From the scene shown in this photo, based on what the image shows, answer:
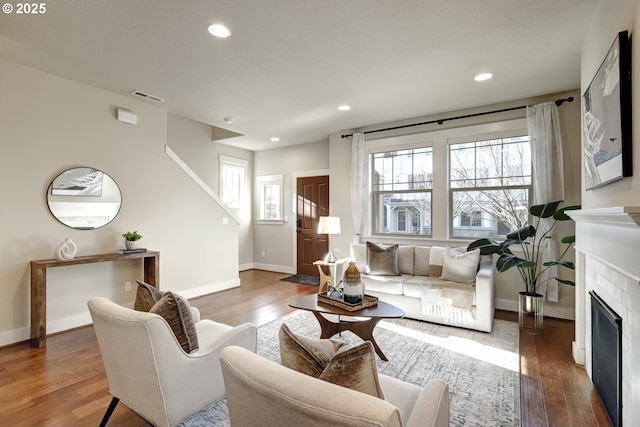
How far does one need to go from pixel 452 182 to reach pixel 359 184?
142cm

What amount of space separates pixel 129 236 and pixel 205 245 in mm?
1303

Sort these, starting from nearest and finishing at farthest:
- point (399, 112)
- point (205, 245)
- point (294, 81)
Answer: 1. point (294, 81)
2. point (399, 112)
3. point (205, 245)

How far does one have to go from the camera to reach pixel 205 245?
5051 millimetres

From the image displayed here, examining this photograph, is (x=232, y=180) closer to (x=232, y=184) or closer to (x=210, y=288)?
(x=232, y=184)

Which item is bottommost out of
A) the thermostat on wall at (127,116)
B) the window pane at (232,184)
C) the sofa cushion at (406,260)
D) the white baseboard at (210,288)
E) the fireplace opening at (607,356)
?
the white baseboard at (210,288)

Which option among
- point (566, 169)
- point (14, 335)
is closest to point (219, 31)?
point (14, 335)

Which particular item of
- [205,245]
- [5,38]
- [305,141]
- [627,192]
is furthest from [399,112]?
[5,38]

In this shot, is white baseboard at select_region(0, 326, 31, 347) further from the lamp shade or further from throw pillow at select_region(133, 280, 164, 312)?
the lamp shade

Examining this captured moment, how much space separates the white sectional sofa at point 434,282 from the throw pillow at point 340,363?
2.75 meters

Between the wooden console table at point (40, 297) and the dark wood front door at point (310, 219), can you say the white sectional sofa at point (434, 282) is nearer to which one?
the dark wood front door at point (310, 219)

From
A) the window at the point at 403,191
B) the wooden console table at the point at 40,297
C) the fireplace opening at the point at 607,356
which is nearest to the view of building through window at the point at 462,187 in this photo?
the window at the point at 403,191

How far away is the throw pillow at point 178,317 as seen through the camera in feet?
5.70

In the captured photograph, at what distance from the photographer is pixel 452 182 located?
454cm

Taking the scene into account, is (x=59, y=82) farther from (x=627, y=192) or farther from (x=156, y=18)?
(x=627, y=192)
